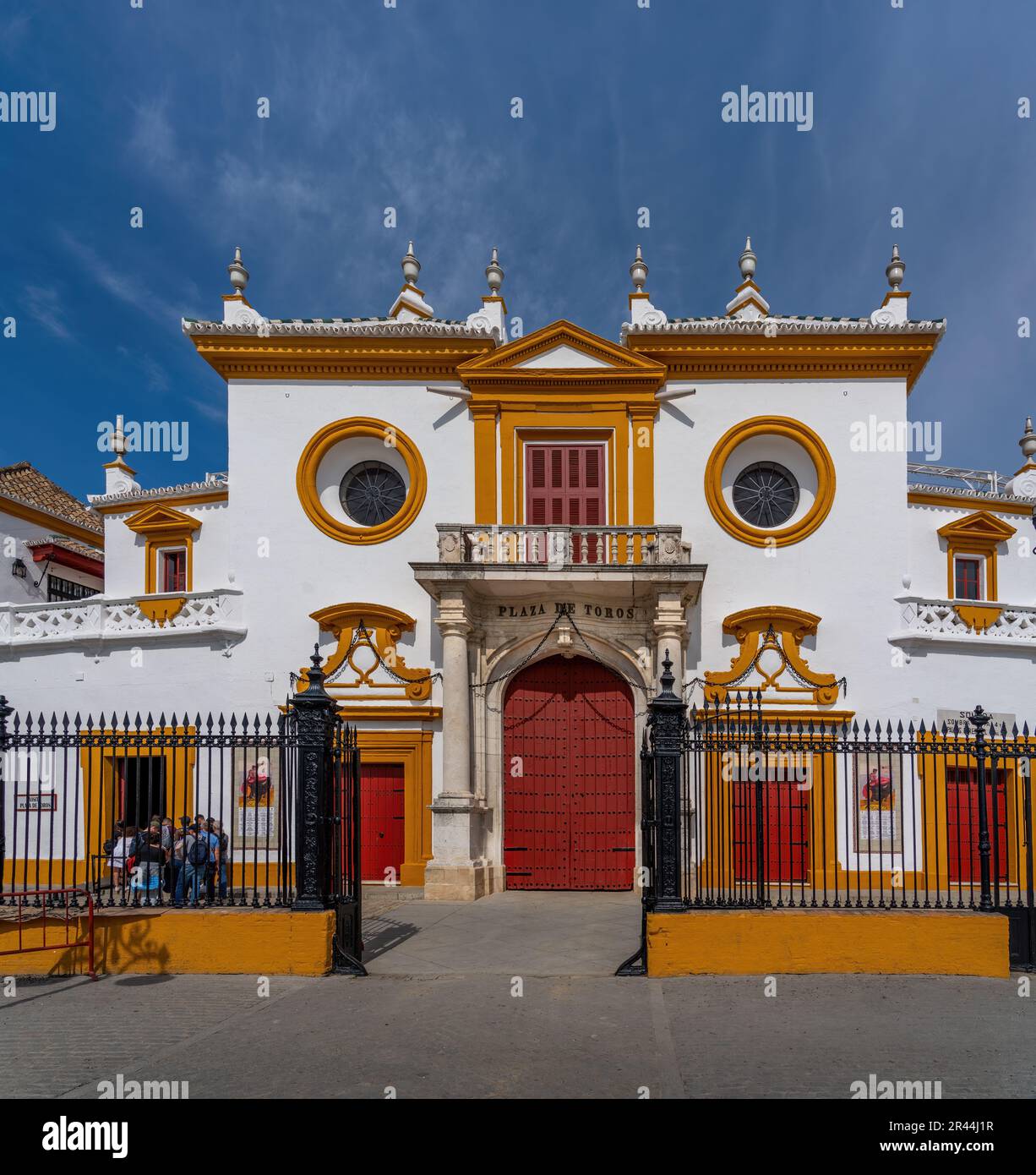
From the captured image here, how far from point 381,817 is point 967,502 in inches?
492

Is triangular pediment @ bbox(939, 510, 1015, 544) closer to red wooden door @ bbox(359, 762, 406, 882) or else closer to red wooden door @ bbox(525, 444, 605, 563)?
red wooden door @ bbox(525, 444, 605, 563)

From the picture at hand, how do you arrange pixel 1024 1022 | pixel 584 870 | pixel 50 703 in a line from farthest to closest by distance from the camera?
pixel 50 703
pixel 584 870
pixel 1024 1022

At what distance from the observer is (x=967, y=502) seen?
18.1m

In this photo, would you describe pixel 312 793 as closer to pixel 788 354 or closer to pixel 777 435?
pixel 777 435

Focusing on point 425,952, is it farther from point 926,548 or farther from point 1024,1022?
point 926,548

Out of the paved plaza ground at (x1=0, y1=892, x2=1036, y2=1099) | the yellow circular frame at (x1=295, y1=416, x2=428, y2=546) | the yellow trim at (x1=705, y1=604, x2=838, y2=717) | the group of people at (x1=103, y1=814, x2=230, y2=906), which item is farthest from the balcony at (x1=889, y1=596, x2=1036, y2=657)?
the group of people at (x1=103, y1=814, x2=230, y2=906)

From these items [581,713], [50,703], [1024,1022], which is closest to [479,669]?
[581,713]

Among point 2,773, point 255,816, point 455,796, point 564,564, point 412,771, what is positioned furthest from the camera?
point 412,771

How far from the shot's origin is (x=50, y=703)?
16.7m

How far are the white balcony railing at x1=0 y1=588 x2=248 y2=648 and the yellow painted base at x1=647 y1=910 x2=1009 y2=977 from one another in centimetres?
990

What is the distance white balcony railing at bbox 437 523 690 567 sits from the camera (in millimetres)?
14734

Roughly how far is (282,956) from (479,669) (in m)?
7.07

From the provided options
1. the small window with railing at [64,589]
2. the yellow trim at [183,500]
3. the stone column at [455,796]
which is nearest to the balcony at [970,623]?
the stone column at [455,796]

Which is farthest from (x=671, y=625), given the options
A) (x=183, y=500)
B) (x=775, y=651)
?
(x=183, y=500)
